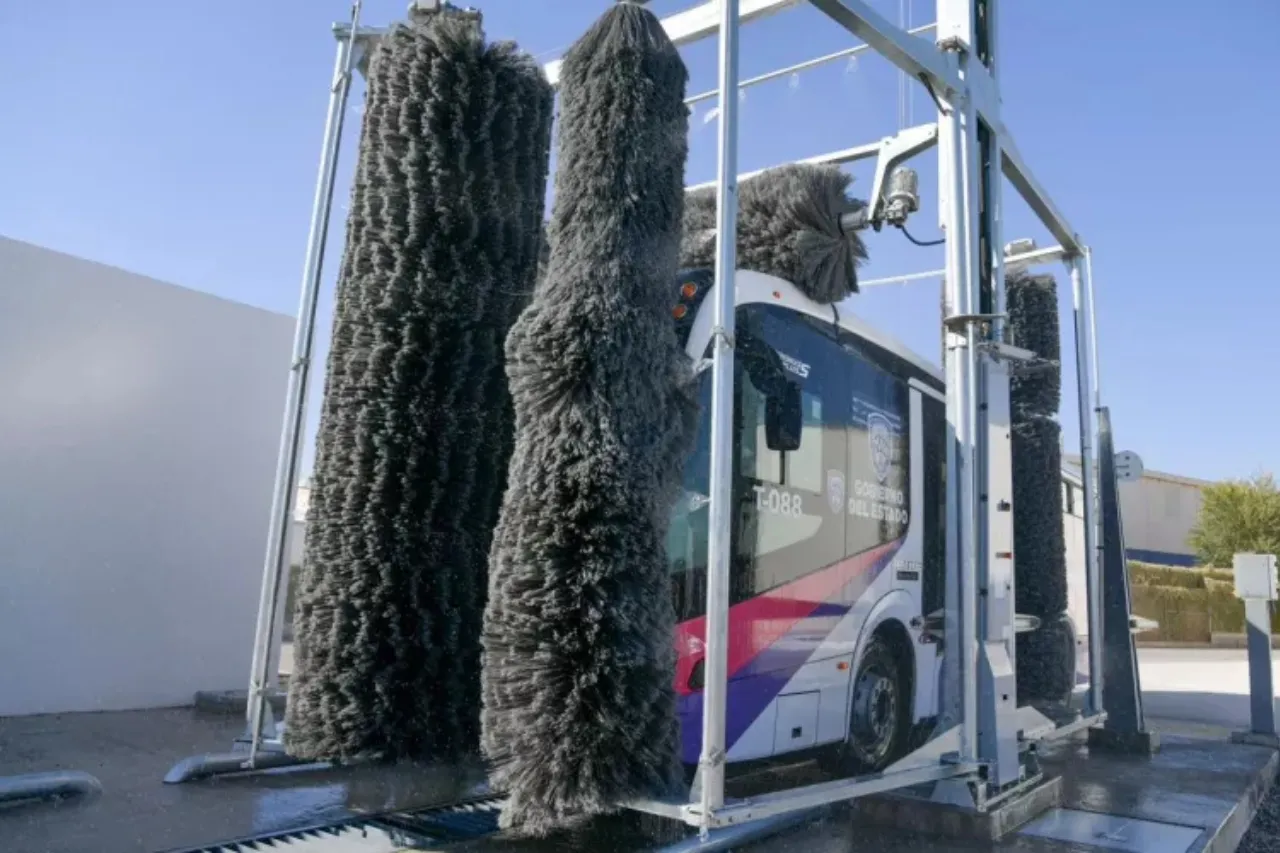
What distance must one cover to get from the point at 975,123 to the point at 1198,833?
3.14m

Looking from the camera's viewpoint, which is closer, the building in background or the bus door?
the bus door

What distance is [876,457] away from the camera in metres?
5.05

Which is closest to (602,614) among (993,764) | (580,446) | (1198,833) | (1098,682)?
(580,446)

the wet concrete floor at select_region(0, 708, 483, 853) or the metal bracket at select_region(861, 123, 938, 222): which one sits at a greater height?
the metal bracket at select_region(861, 123, 938, 222)

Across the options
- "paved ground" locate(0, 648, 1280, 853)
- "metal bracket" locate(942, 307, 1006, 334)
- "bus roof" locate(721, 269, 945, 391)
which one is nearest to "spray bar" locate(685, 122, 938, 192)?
"bus roof" locate(721, 269, 945, 391)

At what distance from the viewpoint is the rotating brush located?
21.7 ft

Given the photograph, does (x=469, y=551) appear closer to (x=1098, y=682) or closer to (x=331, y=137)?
(x=331, y=137)

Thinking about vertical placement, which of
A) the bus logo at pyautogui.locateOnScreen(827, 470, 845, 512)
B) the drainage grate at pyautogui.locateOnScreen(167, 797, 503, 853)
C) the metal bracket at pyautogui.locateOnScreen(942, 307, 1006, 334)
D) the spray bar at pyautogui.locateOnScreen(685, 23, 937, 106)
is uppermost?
the spray bar at pyautogui.locateOnScreen(685, 23, 937, 106)

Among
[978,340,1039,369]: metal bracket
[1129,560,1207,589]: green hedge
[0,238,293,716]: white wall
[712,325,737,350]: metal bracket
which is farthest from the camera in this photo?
[1129,560,1207,589]: green hedge

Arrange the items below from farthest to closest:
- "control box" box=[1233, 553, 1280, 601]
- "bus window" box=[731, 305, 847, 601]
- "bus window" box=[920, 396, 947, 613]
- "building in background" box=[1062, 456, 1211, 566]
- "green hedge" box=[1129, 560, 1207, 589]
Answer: "building in background" box=[1062, 456, 1211, 566]
"green hedge" box=[1129, 560, 1207, 589]
"control box" box=[1233, 553, 1280, 601]
"bus window" box=[920, 396, 947, 613]
"bus window" box=[731, 305, 847, 601]

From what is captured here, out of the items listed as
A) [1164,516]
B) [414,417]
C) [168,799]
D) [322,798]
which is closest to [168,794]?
[168,799]

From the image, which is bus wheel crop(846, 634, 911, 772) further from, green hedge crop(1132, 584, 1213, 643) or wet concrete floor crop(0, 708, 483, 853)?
green hedge crop(1132, 584, 1213, 643)

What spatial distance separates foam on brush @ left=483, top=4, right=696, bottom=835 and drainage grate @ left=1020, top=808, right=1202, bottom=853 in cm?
194

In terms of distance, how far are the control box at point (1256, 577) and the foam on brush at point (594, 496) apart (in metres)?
6.02
